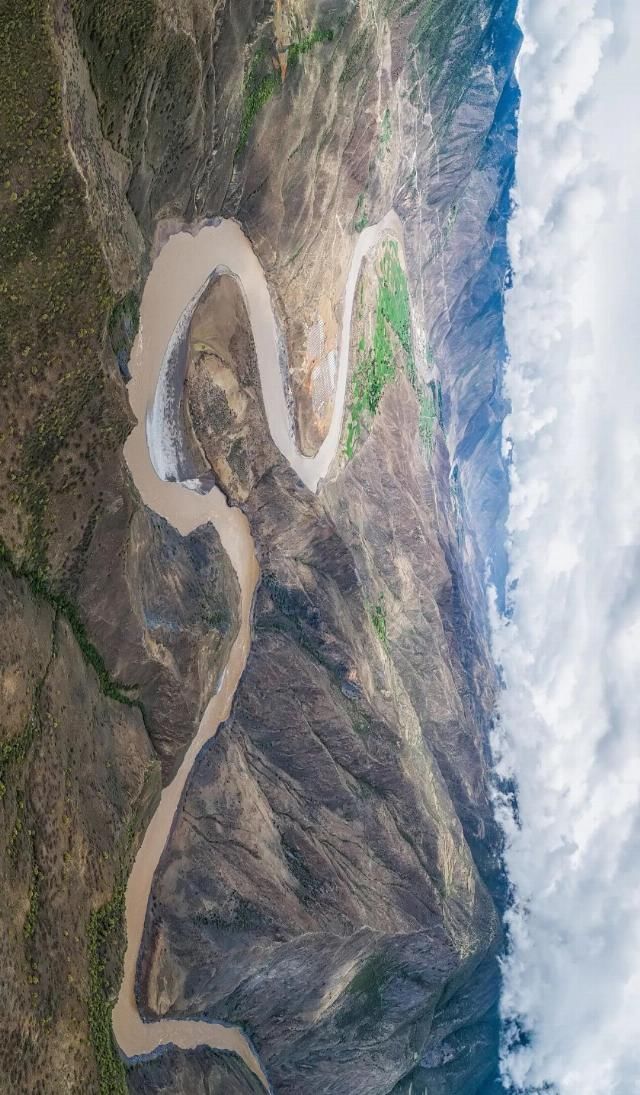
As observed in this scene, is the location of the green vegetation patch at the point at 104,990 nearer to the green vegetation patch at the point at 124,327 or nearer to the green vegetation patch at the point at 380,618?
the green vegetation patch at the point at 124,327

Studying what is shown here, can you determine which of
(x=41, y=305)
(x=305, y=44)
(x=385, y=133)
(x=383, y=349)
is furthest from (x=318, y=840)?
(x=385, y=133)

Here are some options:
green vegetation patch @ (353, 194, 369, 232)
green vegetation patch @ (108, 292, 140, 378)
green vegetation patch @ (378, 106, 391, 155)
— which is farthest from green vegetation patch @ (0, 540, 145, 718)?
green vegetation patch @ (378, 106, 391, 155)

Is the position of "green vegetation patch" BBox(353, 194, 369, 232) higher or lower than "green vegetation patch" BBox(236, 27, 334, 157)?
higher

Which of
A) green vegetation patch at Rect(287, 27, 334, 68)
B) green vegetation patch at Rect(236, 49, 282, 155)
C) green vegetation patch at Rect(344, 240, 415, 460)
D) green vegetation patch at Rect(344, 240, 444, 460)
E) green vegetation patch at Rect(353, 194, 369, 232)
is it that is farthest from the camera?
green vegetation patch at Rect(353, 194, 369, 232)

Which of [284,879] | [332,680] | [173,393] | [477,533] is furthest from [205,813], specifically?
[477,533]

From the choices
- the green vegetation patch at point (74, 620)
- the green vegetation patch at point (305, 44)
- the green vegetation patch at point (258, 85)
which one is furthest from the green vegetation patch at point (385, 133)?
the green vegetation patch at point (74, 620)

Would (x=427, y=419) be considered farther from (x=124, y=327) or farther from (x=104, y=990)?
(x=104, y=990)

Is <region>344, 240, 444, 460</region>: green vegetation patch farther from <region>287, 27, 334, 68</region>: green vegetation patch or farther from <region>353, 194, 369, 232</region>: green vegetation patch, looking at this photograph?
<region>287, 27, 334, 68</region>: green vegetation patch

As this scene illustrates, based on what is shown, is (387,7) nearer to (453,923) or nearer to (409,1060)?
(453,923)
